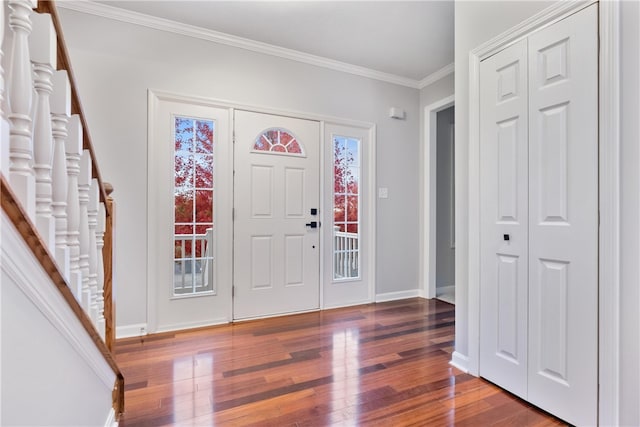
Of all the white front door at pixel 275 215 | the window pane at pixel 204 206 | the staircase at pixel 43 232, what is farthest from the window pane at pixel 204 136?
the staircase at pixel 43 232

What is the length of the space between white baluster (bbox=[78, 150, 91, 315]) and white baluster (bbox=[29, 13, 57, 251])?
31cm

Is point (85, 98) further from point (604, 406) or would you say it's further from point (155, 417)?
point (604, 406)

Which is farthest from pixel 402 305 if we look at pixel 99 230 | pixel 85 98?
pixel 85 98

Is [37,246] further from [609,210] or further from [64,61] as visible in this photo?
[609,210]

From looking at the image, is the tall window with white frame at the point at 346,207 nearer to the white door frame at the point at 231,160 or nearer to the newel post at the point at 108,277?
the white door frame at the point at 231,160

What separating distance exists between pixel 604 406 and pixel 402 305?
2.20m

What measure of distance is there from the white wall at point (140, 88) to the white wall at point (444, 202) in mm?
1264

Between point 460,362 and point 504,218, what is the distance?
997 mm

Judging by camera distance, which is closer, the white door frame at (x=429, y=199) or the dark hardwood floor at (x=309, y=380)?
the dark hardwood floor at (x=309, y=380)

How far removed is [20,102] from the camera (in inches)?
31.8

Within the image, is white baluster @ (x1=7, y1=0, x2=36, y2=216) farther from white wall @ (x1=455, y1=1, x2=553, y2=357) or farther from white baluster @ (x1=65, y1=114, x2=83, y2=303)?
A: white wall @ (x1=455, y1=1, x2=553, y2=357)

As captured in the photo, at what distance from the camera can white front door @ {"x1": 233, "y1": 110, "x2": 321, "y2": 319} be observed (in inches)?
122

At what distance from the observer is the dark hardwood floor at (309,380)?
5.29ft

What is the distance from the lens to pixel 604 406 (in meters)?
1.43
